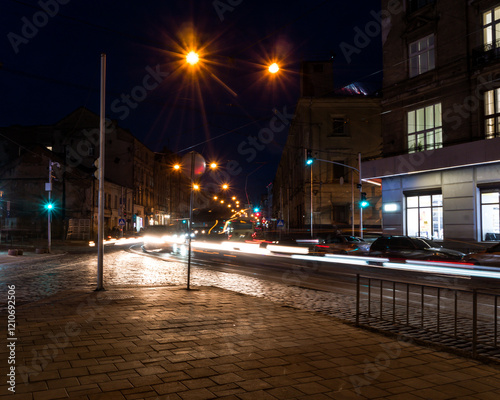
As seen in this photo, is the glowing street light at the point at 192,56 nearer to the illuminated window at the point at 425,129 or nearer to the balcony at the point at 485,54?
the balcony at the point at 485,54

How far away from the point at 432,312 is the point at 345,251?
1948 centimetres

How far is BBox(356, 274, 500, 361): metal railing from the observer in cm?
612

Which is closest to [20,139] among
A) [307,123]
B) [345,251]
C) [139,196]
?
[139,196]

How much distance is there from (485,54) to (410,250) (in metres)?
11.5

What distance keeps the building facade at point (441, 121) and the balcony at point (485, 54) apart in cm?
5

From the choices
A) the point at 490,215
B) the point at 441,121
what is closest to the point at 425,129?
the point at 441,121

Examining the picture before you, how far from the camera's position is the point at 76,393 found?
4.11m

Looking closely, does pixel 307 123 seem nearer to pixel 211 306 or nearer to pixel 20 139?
pixel 20 139

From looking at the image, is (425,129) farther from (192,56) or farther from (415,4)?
(192,56)

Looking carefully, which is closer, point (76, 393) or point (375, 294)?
point (76, 393)

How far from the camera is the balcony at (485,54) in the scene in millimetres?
22908

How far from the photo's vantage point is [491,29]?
76.8 feet

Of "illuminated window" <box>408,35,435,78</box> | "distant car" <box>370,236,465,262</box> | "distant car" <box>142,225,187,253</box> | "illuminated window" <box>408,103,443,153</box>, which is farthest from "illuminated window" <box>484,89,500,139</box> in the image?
"distant car" <box>142,225,187,253</box>

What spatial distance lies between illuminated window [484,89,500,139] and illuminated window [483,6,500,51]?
238 centimetres
